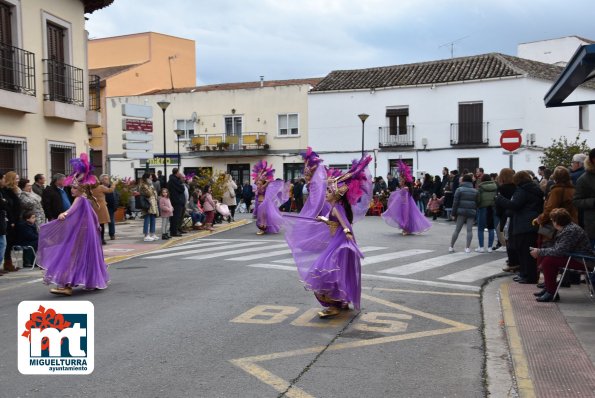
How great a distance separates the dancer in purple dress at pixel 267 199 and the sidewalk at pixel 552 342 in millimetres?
10043

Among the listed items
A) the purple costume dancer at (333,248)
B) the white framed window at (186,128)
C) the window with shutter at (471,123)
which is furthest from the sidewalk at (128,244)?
the white framed window at (186,128)

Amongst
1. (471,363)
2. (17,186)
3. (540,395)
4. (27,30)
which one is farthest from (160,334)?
(27,30)

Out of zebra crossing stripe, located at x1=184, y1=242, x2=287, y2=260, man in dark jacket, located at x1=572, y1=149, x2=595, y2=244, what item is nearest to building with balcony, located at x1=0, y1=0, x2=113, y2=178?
zebra crossing stripe, located at x1=184, y1=242, x2=287, y2=260

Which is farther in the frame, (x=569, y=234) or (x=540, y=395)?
(x=569, y=234)

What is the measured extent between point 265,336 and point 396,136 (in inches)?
1223

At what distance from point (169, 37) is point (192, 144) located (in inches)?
371

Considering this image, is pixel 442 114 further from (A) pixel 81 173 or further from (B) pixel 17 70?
(A) pixel 81 173

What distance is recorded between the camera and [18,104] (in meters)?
15.8

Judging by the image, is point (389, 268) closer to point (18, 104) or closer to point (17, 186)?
point (17, 186)

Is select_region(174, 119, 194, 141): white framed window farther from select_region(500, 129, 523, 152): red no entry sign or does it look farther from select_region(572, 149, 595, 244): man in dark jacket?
select_region(572, 149, 595, 244): man in dark jacket

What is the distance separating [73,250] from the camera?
9.27m

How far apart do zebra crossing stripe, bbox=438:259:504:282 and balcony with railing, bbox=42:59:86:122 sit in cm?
1198

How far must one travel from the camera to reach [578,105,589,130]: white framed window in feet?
121

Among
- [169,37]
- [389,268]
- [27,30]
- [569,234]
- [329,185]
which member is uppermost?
[169,37]
